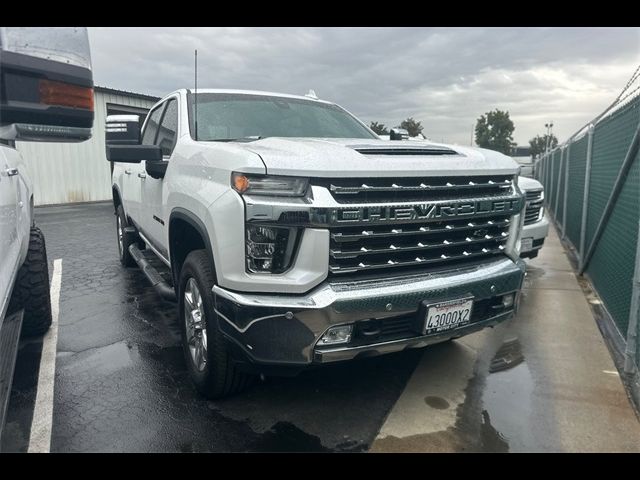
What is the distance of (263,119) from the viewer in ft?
13.2

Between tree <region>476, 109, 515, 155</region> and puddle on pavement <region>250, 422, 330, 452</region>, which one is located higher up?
tree <region>476, 109, 515, 155</region>

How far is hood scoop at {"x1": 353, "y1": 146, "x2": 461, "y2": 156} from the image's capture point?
283 centimetres

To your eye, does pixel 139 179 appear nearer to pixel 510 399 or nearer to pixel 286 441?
pixel 286 441

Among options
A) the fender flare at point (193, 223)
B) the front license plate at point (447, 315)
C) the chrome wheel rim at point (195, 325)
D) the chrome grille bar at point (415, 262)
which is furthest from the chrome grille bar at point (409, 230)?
the chrome wheel rim at point (195, 325)

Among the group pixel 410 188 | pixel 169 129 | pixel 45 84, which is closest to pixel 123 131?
pixel 169 129

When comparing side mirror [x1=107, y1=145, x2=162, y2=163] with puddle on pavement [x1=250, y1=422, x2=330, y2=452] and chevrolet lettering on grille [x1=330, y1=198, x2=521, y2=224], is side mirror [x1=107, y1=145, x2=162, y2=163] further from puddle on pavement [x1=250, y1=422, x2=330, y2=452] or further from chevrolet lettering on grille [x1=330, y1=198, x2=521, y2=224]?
puddle on pavement [x1=250, y1=422, x2=330, y2=452]

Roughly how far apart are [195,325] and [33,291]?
66.5 inches

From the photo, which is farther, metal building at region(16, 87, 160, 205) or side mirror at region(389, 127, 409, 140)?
metal building at region(16, 87, 160, 205)

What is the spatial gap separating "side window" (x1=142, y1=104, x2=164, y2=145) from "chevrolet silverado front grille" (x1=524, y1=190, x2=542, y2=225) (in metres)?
4.08

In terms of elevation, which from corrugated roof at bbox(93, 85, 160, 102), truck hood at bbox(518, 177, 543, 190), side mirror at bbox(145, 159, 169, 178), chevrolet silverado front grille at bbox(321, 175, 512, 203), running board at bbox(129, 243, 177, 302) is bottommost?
running board at bbox(129, 243, 177, 302)

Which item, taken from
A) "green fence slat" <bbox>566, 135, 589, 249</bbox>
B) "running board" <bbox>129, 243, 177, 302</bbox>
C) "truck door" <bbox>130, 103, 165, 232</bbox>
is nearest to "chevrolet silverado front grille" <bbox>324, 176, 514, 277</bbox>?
"running board" <bbox>129, 243, 177, 302</bbox>

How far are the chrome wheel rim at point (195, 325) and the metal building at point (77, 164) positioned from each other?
42.0ft
